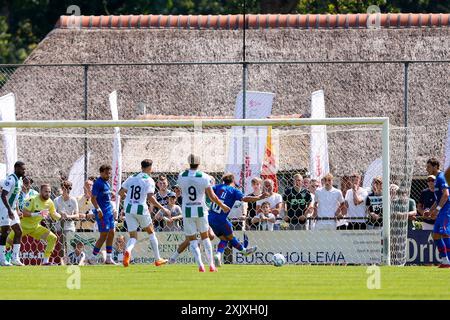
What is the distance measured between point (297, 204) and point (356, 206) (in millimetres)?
1127

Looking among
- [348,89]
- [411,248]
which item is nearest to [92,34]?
[348,89]

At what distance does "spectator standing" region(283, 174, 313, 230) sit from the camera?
26.5m

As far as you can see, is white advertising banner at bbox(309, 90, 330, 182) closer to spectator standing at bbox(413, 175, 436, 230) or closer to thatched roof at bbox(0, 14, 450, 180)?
thatched roof at bbox(0, 14, 450, 180)

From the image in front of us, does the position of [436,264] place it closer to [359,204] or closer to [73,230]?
[359,204]

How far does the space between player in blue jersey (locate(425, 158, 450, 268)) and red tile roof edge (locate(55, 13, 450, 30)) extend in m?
11.7

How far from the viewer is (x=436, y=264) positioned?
2623cm

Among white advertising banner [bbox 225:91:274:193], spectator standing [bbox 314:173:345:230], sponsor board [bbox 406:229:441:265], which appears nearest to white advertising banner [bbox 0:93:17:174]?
white advertising banner [bbox 225:91:274:193]

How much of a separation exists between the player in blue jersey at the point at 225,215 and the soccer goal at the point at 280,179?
140cm

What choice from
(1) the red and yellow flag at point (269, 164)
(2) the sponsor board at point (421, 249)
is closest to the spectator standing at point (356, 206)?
(2) the sponsor board at point (421, 249)

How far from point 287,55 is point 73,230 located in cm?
1005

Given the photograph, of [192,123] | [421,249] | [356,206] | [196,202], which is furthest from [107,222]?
[421,249]

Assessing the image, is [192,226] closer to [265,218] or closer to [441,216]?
[265,218]

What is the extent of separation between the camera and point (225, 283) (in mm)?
19562

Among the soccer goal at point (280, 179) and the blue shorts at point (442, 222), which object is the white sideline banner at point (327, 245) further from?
the blue shorts at point (442, 222)
